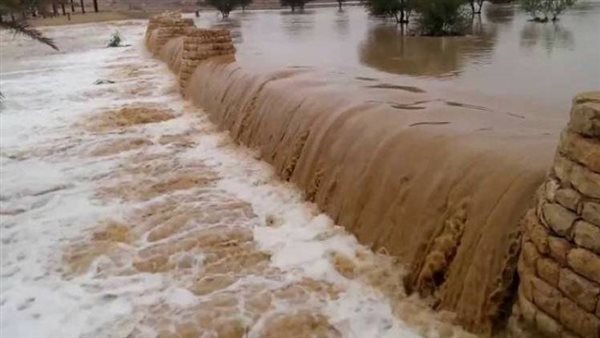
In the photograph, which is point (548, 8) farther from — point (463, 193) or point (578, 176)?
point (578, 176)

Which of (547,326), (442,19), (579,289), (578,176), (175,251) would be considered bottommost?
(175,251)

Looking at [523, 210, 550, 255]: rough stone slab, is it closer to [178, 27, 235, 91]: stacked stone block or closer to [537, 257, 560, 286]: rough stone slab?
[537, 257, 560, 286]: rough stone slab

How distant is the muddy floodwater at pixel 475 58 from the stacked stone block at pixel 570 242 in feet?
13.1

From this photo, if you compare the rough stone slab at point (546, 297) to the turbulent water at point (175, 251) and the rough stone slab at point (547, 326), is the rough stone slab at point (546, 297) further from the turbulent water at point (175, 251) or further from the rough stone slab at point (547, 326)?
the turbulent water at point (175, 251)

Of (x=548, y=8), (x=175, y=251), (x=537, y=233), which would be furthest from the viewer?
(x=548, y=8)

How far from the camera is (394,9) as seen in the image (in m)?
27.2

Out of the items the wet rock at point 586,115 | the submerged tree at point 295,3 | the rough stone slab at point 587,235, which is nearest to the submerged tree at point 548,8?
the wet rock at point 586,115

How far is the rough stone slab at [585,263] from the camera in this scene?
2.55 m

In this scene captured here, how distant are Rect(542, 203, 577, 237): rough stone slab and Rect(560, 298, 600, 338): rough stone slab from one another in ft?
1.09

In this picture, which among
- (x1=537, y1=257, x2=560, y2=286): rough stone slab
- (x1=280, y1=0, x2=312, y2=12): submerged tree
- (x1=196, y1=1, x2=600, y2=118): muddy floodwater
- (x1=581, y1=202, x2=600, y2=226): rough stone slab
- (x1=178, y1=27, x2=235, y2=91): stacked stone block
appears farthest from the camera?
(x1=280, y1=0, x2=312, y2=12): submerged tree

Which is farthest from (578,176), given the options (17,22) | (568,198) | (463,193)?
(17,22)

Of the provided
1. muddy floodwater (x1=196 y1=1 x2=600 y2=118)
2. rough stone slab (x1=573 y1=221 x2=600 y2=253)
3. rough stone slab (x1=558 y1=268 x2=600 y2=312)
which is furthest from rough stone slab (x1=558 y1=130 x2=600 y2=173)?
muddy floodwater (x1=196 y1=1 x2=600 y2=118)

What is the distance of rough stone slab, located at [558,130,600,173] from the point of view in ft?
8.43

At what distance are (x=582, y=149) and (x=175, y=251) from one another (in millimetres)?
3274
